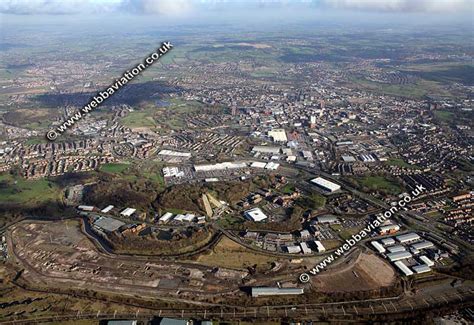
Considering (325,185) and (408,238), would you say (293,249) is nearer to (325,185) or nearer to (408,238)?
(408,238)

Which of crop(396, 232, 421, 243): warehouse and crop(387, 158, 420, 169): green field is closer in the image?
A: crop(396, 232, 421, 243): warehouse

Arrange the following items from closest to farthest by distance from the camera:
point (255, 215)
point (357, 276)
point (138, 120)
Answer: point (357, 276)
point (255, 215)
point (138, 120)

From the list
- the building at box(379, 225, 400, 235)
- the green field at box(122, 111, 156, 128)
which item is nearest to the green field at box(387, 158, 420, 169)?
the building at box(379, 225, 400, 235)

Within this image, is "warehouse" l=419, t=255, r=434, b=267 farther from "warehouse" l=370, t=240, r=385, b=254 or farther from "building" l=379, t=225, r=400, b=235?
"building" l=379, t=225, r=400, b=235

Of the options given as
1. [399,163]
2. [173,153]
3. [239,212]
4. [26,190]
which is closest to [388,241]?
[239,212]

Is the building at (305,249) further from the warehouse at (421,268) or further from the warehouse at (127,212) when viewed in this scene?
the warehouse at (127,212)

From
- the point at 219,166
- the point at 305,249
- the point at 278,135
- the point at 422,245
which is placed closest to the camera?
the point at 305,249
